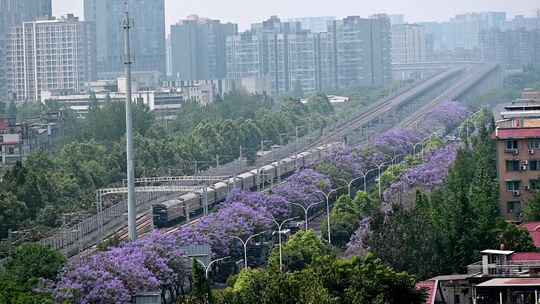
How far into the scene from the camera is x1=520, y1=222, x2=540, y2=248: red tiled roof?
37188 millimetres

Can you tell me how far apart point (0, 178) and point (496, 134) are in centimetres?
1792

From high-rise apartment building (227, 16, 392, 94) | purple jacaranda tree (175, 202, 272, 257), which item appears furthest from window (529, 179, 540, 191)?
high-rise apartment building (227, 16, 392, 94)

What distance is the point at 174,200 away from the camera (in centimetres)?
5503

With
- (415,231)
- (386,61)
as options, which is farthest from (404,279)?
(386,61)

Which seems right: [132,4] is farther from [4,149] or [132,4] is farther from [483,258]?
[483,258]

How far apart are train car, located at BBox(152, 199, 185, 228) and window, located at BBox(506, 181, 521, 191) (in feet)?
33.9

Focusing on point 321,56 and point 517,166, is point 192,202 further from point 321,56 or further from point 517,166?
point 321,56

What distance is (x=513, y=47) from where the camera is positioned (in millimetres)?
163125

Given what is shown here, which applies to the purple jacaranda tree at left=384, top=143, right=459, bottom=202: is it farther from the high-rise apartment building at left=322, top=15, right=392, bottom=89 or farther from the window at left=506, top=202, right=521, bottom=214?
the high-rise apartment building at left=322, top=15, right=392, bottom=89

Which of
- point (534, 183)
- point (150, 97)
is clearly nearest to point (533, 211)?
point (534, 183)

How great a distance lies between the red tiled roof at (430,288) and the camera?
3025 centimetres

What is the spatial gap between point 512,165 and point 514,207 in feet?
4.33

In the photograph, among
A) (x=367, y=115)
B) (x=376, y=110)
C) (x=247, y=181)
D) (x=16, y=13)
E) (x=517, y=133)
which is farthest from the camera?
(x=16, y=13)

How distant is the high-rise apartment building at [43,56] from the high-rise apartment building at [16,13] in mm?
2318
